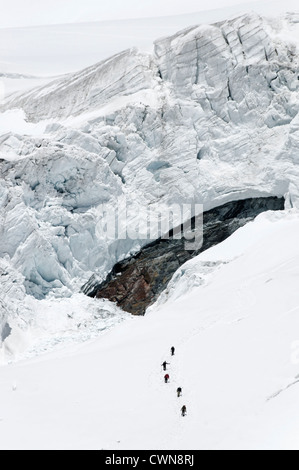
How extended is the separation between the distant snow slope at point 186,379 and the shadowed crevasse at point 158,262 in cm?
695

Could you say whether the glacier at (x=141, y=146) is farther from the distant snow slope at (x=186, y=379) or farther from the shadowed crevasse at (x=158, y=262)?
the distant snow slope at (x=186, y=379)

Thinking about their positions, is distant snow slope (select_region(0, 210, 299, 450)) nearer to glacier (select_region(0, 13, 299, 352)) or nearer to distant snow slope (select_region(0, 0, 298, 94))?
glacier (select_region(0, 13, 299, 352))

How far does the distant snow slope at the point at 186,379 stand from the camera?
1936cm

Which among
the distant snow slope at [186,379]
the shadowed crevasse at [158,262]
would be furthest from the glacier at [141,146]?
the distant snow slope at [186,379]

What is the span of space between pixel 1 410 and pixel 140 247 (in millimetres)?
24018

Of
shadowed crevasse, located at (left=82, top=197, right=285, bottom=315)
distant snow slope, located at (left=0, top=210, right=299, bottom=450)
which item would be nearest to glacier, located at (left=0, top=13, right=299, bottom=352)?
shadowed crevasse, located at (left=82, top=197, right=285, bottom=315)

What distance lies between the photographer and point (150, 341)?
29.8 metres

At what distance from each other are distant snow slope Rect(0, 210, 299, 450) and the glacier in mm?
9384

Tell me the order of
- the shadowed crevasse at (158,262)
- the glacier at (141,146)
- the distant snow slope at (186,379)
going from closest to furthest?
1. the distant snow slope at (186,379)
2. the glacier at (141,146)
3. the shadowed crevasse at (158,262)

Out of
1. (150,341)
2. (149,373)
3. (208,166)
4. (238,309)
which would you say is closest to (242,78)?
(208,166)

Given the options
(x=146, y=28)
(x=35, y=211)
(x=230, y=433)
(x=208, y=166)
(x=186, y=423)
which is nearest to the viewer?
(x=230, y=433)

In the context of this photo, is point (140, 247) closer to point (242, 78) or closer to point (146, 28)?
point (242, 78)

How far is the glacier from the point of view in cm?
4206

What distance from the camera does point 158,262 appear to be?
44656 mm
